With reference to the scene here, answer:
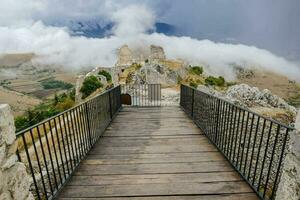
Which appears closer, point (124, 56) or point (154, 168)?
point (154, 168)

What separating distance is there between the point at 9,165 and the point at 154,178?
204 cm

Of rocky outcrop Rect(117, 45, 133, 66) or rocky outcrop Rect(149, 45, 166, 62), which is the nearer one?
rocky outcrop Rect(149, 45, 166, 62)

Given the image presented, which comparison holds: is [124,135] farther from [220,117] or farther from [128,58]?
[128,58]

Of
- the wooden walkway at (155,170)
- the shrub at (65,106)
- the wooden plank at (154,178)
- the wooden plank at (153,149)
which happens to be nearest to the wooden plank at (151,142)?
the wooden walkway at (155,170)

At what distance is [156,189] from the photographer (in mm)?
3115

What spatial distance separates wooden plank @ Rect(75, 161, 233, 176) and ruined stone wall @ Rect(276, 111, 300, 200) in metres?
1.59

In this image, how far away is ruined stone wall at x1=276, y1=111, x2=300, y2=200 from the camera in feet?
6.14

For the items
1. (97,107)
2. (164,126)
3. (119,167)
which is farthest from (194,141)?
(97,107)

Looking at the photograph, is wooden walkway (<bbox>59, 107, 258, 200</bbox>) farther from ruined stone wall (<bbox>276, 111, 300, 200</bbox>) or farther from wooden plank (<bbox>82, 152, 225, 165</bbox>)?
ruined stone wall (<bbox>276, 111, 300, 200</bbox>)

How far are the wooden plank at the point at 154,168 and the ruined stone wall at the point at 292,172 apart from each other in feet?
5.20

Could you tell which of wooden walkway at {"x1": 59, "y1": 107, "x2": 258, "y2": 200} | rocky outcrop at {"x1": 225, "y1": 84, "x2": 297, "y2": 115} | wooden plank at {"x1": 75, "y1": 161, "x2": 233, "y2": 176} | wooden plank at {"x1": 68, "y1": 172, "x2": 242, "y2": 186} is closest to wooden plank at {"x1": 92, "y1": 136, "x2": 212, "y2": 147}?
wooden walkway at {"x1": 59, "y1": 107, "x2": 258, "y2": 200}

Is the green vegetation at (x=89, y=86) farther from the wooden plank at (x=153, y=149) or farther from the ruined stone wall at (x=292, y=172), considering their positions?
the ruined stone wall at (x=292, y=172)

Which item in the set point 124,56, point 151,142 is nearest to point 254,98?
point 151,142

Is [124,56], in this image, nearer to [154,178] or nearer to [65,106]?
[65,106]
